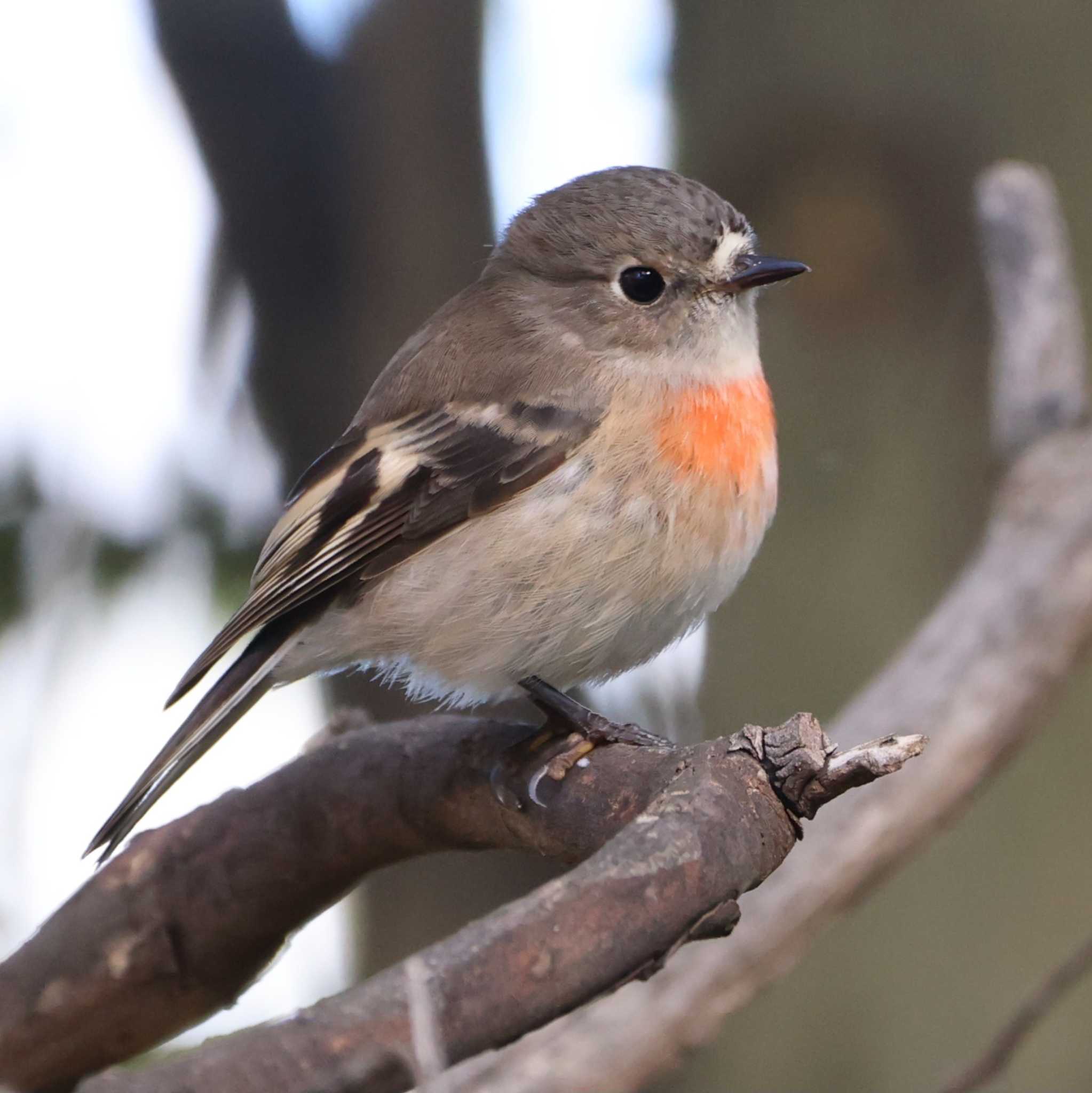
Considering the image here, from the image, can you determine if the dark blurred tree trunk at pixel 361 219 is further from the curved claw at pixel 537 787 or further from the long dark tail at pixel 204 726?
the curved claw at pixel 537 787

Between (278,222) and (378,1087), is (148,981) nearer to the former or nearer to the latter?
(378,1087)

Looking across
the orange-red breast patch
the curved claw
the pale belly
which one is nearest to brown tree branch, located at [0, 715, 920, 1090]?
the curved claw

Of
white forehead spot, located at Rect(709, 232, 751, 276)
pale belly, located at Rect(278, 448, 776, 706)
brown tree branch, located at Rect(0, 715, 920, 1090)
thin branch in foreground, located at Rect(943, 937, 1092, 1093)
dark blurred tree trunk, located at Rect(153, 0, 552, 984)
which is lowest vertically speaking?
thin branch in foreground, located at Rect(943, 937, 1092, 1093)

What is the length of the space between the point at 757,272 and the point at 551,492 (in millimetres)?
514

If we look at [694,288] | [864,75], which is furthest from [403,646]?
[864,75]

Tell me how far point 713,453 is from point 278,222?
1.56m

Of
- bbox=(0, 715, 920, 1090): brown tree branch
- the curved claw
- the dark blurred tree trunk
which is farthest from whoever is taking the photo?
the dark blurred tree trunk

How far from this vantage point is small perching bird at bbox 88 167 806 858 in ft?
6.35

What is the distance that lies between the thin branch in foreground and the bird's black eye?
1232 millimetres

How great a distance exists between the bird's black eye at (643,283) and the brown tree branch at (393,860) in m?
0.75

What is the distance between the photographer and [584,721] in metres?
1.88

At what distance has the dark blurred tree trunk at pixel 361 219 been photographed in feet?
10.1

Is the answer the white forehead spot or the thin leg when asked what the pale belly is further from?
the white forehead spot

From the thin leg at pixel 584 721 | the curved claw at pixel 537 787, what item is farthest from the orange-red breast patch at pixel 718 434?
the curved claw at pixel 537 787
